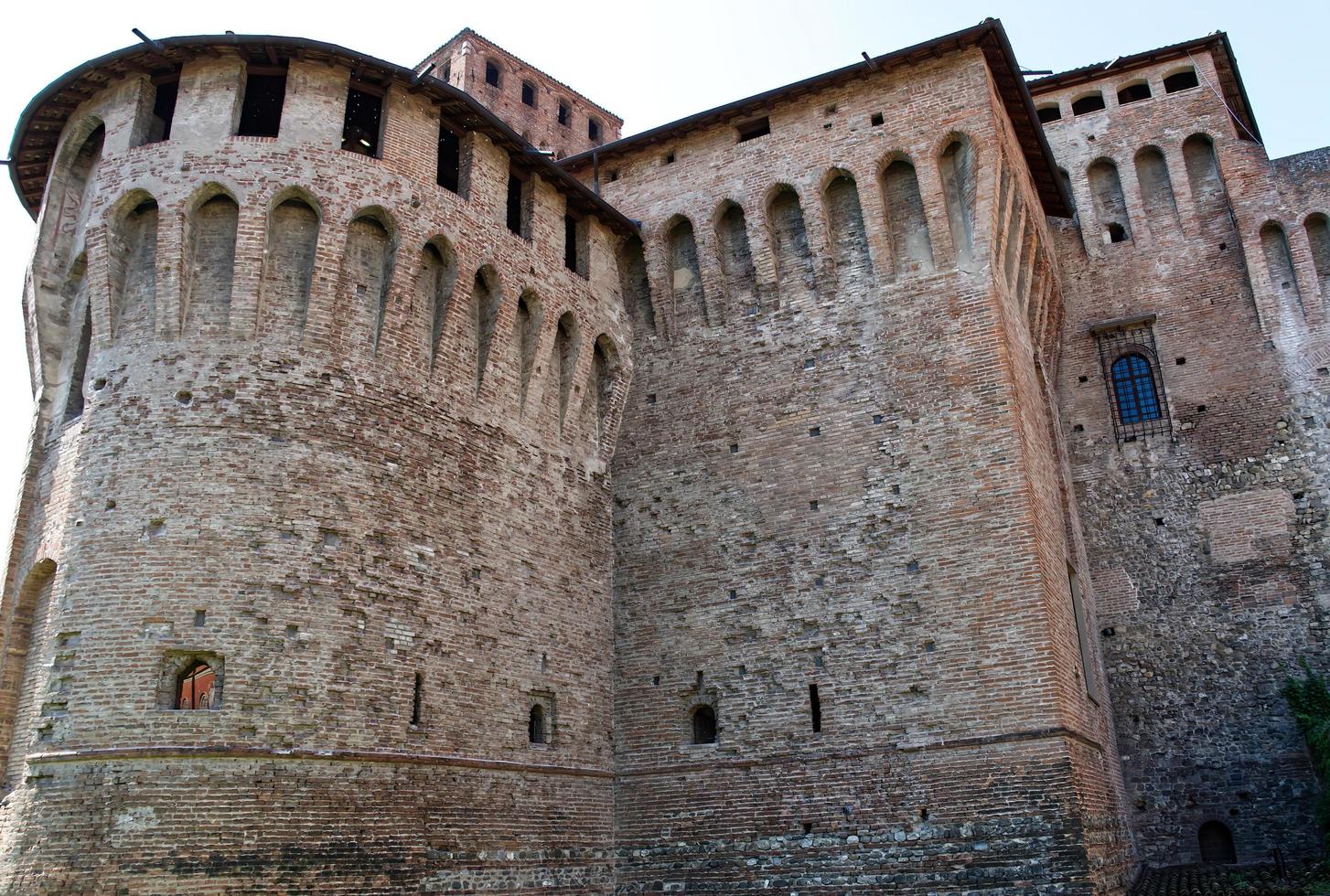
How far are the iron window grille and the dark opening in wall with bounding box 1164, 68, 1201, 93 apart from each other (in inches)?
193

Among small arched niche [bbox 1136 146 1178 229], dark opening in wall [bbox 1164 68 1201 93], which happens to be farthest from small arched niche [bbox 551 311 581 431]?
dark opening in wall [bbox 1164 68 1201 93]

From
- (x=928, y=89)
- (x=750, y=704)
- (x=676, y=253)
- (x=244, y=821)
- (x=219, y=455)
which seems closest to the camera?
(x=244, y=821)

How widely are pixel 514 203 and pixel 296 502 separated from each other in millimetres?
6226

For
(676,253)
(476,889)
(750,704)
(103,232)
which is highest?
(676,253)

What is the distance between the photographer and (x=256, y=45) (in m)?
13.1

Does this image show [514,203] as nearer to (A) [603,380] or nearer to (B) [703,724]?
(A) [603,380]

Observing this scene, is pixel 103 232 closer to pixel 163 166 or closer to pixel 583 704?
pixel 163 166

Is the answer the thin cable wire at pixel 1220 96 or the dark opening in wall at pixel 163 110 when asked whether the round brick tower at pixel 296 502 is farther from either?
the thin cable wire at pixel 1220 96

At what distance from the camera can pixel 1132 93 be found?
66.9 ft

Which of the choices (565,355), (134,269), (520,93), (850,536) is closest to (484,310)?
(565,355)

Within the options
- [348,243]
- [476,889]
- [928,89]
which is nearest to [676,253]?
[928,89]

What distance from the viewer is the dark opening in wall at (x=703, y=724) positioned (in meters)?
14.3

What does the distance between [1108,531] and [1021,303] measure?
4.26 metres

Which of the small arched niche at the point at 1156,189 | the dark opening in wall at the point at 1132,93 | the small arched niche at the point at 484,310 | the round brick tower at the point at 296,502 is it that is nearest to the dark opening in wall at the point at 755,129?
the round brick tower at the point at 296,502
